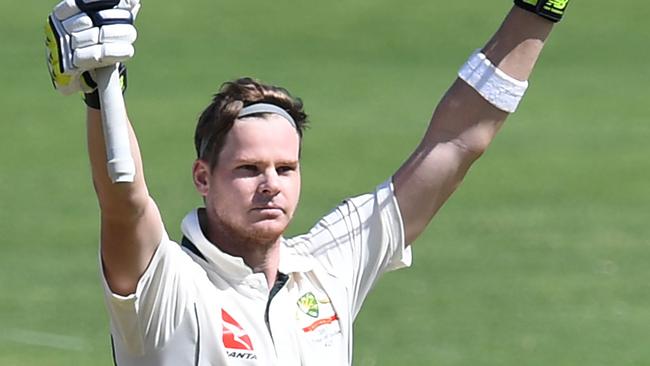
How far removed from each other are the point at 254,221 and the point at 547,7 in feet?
4.88

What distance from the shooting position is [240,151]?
5.91 meters

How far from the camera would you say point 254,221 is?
5.86 metres

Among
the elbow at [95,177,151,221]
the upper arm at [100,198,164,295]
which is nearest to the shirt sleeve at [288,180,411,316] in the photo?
the upper arm at [100,198,164,295]

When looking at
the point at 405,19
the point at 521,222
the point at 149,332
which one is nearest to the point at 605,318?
the point at 521,222

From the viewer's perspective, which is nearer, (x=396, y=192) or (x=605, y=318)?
(x=396, y=192)

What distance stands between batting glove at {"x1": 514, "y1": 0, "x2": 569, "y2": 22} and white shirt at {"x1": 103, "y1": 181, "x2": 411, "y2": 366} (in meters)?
0.91

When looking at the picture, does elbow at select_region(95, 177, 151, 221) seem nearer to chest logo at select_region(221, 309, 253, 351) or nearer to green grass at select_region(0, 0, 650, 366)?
chest logo at select_region(221, 309, 253, 351)

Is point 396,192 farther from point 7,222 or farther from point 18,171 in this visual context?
point 18,171

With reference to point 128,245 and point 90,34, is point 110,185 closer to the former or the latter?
point 128,245

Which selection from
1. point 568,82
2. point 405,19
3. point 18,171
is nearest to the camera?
point 18,171

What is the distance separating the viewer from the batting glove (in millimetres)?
6371

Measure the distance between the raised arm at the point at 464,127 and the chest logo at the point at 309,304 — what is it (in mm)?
552

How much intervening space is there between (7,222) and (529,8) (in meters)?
9.55

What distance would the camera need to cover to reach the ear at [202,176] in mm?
6007
